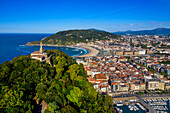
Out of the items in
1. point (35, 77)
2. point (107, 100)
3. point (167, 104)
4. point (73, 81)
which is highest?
point (35, 77)

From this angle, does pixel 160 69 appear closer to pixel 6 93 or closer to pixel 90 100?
pixel 90 100

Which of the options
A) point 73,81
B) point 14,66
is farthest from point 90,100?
point 14,66

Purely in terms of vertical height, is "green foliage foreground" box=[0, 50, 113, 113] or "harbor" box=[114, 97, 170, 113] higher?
"green foliage foreground" box=[0, 50, 113, 113]

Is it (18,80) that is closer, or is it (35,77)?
(18,80)

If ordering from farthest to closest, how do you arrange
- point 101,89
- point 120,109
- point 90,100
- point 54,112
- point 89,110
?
point 101,89 → point 120,109 → point 90,100 → point 89,110 → point 54,112

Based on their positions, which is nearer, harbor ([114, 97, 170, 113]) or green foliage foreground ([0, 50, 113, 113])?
green foliage foreground ([0, 50, 113, 113])

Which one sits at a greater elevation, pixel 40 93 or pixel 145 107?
pixel 40 93

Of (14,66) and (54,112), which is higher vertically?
(14,66)

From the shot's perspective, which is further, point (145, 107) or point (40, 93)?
point (145, 107)
